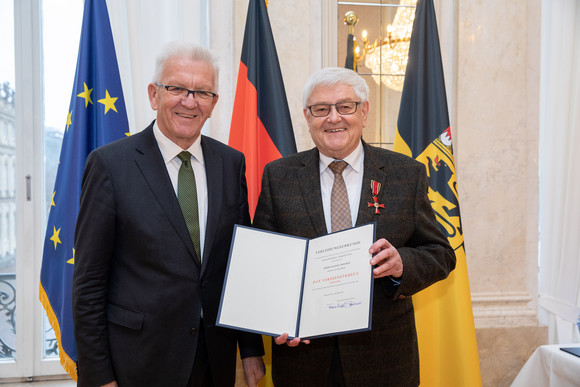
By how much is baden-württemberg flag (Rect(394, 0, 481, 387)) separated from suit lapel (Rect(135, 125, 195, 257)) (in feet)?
5.55

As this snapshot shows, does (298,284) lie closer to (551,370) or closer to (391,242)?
(391,242)

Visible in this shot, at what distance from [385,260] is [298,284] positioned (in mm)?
344

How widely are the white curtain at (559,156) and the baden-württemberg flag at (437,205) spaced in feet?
5.10

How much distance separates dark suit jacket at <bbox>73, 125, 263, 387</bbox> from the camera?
1.57 m

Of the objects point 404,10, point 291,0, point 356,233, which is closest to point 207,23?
point 291,0

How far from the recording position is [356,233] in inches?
60.0

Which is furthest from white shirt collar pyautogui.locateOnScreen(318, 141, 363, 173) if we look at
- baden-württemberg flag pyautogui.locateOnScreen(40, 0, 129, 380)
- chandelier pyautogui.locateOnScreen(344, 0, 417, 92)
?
chandelier pyautogui.locateOnScreen(344, 0, 417, 92)

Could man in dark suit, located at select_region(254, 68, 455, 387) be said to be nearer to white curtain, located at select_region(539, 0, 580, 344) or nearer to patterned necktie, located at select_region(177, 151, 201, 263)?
patterned necktie, located at select_region(177, 151, 201, 263)

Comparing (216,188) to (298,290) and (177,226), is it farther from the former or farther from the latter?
(298,290)

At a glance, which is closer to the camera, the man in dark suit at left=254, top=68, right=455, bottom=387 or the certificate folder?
the certificate folder

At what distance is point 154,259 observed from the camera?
159cm

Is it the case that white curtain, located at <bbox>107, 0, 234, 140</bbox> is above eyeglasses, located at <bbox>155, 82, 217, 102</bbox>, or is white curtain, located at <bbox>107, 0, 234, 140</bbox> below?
above

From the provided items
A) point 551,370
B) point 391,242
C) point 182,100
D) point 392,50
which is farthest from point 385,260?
point 392,50
